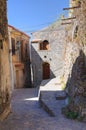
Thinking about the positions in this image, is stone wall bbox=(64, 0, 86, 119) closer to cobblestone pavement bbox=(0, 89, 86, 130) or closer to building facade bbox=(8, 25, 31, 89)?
cobblestone pavement bbox=(0, 89, 86, 130)

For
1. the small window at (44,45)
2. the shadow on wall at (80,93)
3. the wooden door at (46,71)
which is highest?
the small window at (44,45)

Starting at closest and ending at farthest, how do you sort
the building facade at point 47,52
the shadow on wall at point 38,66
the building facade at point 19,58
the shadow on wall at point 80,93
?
1. the shadow on wall at point 80,93
2. the building facade at point 19,58
3. the building facade at point 47,52
4. the shadow on wall at point 38,66

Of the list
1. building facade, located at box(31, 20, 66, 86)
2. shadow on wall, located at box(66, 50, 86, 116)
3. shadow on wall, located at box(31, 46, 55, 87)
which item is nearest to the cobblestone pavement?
shadow on wall, located at box(66, 50, 86, 116)

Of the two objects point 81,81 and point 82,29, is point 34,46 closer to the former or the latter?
point 82,29

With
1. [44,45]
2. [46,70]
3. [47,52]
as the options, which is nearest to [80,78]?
[47,52]

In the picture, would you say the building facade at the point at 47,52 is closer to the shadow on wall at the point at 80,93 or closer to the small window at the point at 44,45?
the small window at the point at 44,45

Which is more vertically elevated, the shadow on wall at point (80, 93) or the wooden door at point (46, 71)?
the shadow on wall at point (80, 93)

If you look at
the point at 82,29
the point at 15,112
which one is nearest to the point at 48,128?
the point at 15,112

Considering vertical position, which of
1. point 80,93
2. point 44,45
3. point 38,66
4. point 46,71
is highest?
point 44,45

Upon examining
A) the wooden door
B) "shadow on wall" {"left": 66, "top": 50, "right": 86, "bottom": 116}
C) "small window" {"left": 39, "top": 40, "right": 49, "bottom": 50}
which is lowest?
the wooden door

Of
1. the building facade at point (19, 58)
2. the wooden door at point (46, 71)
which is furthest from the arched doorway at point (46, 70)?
the building facade at point (19, 58)

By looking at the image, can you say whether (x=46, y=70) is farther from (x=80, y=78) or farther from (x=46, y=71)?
(x=80, y=78)

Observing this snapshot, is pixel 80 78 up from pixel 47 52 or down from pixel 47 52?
down

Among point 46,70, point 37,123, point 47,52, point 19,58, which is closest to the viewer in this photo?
point 37,123
